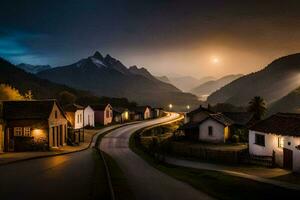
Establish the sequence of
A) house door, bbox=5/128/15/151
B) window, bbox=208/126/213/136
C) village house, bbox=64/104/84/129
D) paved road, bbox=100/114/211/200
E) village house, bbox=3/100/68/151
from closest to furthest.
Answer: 1. paved road, bbox=100/114/211/200
2. house door, bbox=5/128/15/151
3. village house, bbox=3/100/68/151
4. window, bbox=208/126/213/136
5. village house, bbox=64/104/84/129

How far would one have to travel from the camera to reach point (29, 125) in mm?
53000

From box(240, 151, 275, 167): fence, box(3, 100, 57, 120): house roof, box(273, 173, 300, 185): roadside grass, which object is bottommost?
box(273, 173, 300, 185): roadside grass

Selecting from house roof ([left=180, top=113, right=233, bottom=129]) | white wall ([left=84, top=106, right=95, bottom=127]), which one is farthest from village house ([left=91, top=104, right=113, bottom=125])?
house roof ([left=180, top=113, right=233, bottom=129])

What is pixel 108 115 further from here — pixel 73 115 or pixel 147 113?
pixel 147 113

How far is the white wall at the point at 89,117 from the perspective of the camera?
8950 centimetres

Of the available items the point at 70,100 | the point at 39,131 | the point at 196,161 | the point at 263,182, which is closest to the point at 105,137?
the point at 39,131

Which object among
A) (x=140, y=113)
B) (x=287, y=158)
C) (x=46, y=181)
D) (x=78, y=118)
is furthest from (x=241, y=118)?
(x=140, y=113)

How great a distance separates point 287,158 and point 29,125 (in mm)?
32203

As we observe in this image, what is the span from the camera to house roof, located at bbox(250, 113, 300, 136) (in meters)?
41.9

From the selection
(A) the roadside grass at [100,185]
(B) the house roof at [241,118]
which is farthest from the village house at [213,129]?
(A) the roadside grass at [100,185]

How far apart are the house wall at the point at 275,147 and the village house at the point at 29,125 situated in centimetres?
2647

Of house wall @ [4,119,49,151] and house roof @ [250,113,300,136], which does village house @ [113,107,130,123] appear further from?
house roof @ [250,113,300,136]

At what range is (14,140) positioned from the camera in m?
51.9

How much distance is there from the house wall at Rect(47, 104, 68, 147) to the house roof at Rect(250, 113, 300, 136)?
87.1ft
